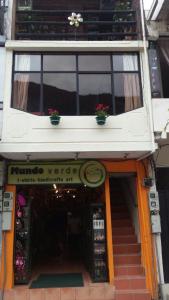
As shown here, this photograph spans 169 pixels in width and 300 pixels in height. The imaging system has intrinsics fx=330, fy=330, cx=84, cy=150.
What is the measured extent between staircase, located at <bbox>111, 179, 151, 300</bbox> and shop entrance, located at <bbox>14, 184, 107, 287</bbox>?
65 centimetres

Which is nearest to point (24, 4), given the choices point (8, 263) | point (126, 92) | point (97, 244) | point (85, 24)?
point (85, 24)

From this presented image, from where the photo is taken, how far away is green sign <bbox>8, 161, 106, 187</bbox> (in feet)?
34.7

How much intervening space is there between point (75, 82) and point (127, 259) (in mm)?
5974

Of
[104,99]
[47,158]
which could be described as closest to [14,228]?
[47,158]

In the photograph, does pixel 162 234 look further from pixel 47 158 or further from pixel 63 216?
pixel 63 216

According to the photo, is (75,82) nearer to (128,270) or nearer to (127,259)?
(127,259)

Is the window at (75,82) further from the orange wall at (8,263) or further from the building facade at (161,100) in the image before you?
the orange wall at (8,263)

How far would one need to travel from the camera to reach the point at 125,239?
11398mm

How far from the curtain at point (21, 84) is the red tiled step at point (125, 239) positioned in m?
5.37

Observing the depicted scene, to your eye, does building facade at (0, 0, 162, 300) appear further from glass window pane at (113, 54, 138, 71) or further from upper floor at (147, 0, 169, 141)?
upper floor at (147, 0, 169, 141)

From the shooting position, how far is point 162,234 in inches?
399

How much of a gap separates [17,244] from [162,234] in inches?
178

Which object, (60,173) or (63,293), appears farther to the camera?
(60,173)

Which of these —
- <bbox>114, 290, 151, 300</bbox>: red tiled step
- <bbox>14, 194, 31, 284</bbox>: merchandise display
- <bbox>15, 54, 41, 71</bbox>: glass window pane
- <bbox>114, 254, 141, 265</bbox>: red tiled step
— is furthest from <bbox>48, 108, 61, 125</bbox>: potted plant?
<bbox>114, 290, 151, 300</bbox>: red tiled step
